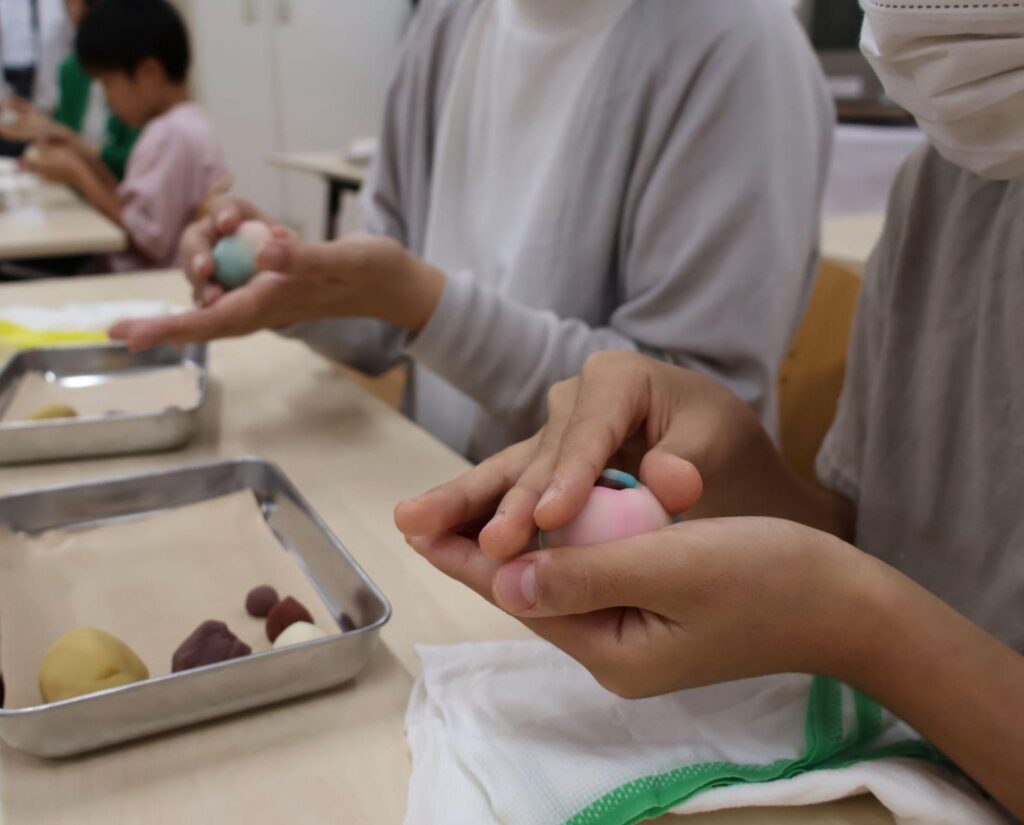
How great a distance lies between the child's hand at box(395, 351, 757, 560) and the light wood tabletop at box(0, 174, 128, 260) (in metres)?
1.78

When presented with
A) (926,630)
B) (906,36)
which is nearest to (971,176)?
(906,36)

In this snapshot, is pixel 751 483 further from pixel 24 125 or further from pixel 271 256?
pixel 24 125

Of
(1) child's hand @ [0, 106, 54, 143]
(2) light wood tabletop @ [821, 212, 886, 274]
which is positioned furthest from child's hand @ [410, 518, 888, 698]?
(1) child's hand @ [0, 106, 54, 143]

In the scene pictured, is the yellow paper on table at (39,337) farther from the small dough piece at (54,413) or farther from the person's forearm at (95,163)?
the person's forearm at (95,163)

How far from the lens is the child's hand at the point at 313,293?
837 mm

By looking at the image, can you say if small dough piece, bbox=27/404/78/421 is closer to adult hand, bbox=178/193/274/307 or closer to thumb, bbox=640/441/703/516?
adult hand, bbox=178/193/274/307

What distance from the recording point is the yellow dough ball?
524 mm

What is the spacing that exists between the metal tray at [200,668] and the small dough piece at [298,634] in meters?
0.02

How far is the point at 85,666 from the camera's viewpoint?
53 cm

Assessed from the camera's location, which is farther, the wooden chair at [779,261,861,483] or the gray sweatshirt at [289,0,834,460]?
the wooden chair at [779,261,861,483]

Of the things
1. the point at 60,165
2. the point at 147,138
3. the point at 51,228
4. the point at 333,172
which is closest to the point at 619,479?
the point at 51,228

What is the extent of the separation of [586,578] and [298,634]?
25 centimetres

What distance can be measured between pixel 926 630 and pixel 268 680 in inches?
13.9

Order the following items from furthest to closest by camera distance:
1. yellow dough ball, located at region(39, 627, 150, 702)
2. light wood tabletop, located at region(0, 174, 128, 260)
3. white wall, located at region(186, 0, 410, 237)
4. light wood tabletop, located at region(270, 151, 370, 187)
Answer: white wall, located at region(186, 0, 410, 237), light wood tabletop, located at region(270, 151, 370, 187), light wood tabletop, located at region(0, 174, 128, 260), yellow dough ball, located at region(39, 627, 150, 702)
